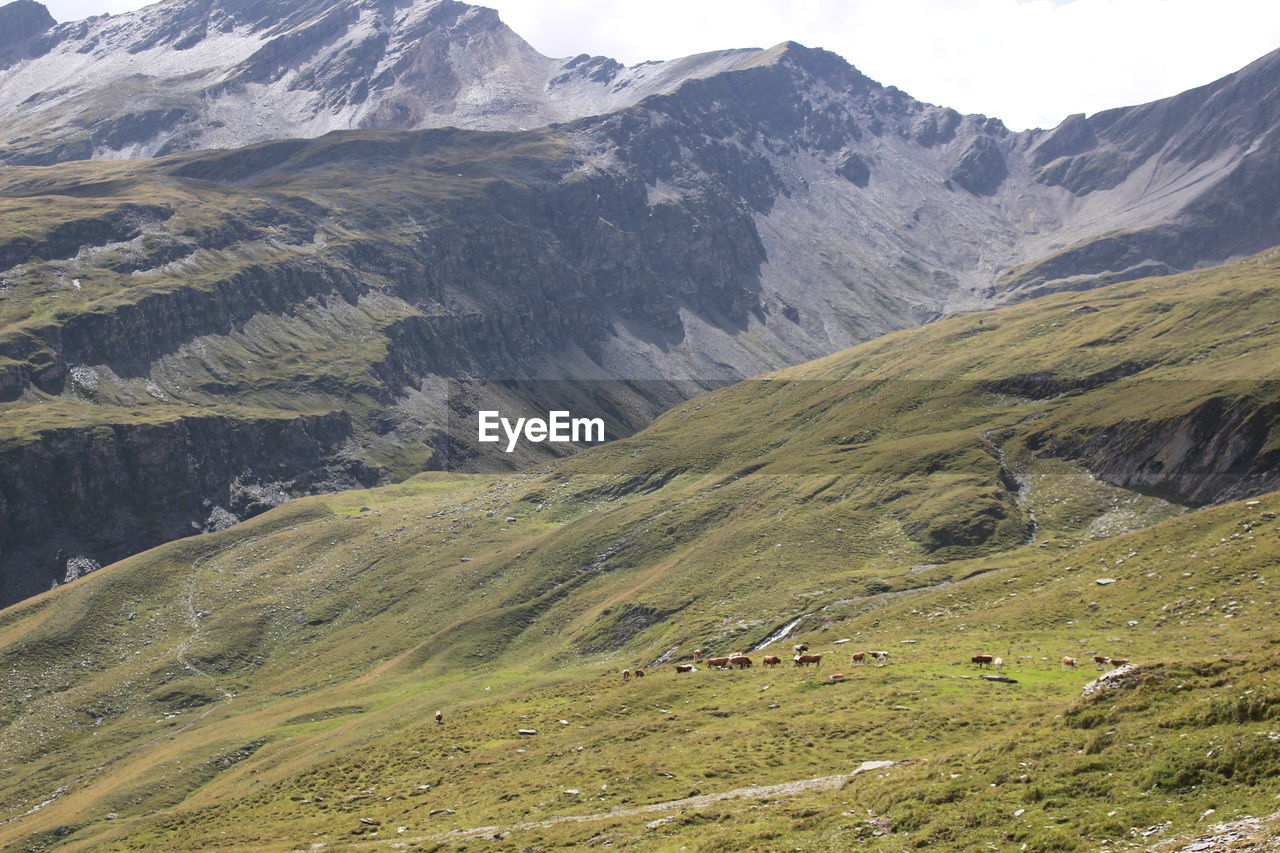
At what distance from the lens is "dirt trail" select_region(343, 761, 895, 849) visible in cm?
4541

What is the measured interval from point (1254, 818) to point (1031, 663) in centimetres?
3750

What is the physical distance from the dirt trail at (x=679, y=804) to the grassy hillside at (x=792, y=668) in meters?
0.36

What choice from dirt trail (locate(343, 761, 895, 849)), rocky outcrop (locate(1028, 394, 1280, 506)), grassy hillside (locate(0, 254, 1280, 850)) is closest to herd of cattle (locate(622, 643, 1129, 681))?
grassy hillside (locate(0, 254, 1280, 850))

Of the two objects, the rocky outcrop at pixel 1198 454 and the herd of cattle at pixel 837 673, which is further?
the rocky outcrop at pixel 1198 454

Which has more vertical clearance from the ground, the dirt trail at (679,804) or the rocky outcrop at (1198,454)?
the dirt trail at (679,804)

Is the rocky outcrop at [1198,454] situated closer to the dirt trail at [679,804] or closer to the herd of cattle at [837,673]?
the herd of cattle at [837,673]

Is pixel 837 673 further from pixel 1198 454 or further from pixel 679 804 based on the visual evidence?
pixel 1198 454

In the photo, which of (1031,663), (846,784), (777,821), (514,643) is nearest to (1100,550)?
(1031,663)

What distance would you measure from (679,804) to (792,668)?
92.4 ft

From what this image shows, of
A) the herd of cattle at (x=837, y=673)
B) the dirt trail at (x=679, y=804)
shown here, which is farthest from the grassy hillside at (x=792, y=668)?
the herd of cattle at (x=837, y=673)

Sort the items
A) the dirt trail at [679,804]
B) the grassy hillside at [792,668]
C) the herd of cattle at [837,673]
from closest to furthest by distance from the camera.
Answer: the grassy hillside at [792,668] < the dirt trail at [679,804] < the herd of cattle at [837,673]

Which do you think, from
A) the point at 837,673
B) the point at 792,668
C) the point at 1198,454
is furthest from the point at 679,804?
the point at 1198,454

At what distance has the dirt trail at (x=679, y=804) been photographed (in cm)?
4541

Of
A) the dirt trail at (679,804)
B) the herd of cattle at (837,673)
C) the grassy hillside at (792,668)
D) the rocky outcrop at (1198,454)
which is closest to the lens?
the grassy hillside at (792,668)
